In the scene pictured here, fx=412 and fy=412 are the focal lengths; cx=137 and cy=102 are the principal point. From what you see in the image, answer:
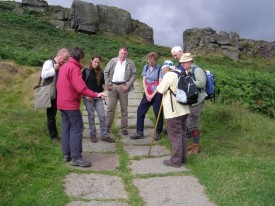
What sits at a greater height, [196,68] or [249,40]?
[249,40]

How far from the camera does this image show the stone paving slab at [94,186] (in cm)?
536

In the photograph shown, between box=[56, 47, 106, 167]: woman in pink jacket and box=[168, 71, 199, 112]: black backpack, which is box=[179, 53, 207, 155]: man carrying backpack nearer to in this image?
box=[168, 71, 199, 112]: black backpack

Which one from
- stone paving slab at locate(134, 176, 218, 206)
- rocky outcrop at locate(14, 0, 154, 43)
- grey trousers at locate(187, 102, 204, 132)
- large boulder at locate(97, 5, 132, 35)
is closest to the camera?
stone paving slab at locate(134, 176, 218, 206)

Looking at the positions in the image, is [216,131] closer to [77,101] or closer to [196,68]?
[196,68]

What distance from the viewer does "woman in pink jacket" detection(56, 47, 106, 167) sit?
20.5 ft

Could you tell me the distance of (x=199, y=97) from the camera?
7016mm

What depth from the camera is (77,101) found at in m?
6.42

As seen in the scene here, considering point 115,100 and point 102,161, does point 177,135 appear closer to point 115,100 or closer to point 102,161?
point 102,161

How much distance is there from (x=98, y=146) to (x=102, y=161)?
863 millimetres

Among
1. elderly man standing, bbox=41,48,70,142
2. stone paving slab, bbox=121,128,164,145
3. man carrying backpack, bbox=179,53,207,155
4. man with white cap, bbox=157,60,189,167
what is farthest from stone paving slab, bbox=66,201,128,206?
stone paving slab, bbox=121,128,164,145

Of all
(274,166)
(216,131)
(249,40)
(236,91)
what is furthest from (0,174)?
(249,40)

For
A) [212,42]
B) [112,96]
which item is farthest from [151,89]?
[212,42]

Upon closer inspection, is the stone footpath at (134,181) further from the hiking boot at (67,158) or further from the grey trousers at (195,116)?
the grey trousers at (195,116)

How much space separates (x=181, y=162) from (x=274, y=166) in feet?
4.77
